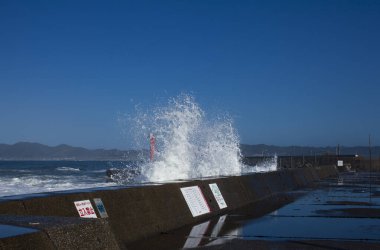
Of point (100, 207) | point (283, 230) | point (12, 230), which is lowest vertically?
point (283, 230)

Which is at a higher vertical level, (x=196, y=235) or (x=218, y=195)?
(x=218, y=195)

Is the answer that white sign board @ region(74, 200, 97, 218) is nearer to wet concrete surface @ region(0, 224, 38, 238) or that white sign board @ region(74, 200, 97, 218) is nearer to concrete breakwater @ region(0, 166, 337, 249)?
concrete breakwater @ region(0, 166, 337, 249)

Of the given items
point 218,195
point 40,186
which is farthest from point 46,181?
point 218,195

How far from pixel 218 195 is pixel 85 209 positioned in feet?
16.9

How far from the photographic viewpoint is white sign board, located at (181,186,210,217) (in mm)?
10480

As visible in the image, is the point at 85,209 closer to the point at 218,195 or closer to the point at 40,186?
the point at 218,195

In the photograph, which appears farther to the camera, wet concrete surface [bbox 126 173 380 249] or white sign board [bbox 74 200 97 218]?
Result: wet concrete surface [bbox 126 173 380 249]

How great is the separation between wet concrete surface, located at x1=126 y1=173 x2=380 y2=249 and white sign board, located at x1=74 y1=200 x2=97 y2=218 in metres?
0.70

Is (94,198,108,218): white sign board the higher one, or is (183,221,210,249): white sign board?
(94,198,108,218): white sign board

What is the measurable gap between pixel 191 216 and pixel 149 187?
120 centimetres

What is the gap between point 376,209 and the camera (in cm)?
1302

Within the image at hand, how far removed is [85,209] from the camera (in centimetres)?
745

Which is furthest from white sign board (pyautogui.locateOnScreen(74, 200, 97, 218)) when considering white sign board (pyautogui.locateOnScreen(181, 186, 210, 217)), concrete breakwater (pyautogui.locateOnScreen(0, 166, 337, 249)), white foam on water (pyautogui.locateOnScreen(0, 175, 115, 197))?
white foam on water (pyautogui.locateOnScreen(0, 175, 115, 197))

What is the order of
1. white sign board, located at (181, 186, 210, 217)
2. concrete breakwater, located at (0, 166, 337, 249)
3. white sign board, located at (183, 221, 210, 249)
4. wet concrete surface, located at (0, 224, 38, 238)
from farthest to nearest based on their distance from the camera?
1. white sign board, located at (181, 186, 210, 217)
2. white sign board, located at (183, 221, 210, 249)
3. concrete breakwater, located at (0, 166, 337, 249)
4. wet concrete surface, located at (0, 224, 38, 238)
